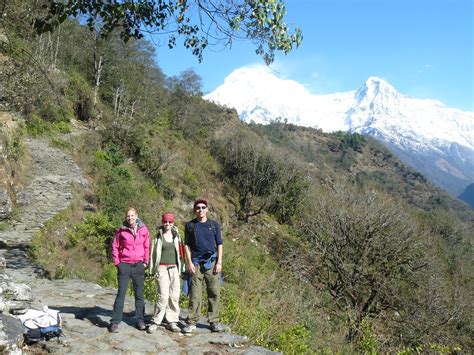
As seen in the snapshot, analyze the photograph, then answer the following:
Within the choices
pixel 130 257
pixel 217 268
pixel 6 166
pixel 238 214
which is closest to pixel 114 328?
pixel 130 257

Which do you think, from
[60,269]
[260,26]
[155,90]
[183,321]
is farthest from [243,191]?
[260,26]

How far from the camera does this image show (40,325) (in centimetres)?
467

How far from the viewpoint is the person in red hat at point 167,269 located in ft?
18.1

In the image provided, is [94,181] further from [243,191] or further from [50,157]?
[243,191]

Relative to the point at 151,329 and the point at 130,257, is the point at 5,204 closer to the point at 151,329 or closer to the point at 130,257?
the point at 130,257

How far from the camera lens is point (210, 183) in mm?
30922

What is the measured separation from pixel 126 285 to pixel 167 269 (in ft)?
1.89

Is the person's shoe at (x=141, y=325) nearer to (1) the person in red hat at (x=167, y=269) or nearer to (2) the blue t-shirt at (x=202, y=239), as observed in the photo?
(1) the person in red hat at (x=167, y=269)

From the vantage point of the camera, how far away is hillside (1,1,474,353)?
9234mm

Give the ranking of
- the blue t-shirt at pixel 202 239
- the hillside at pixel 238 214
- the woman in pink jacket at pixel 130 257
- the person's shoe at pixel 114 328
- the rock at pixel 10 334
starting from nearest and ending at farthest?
the rock at pixel 10 334 → the person's shoe at pixel 114 328 → the woman in pink jacket at pixel 130 257 → the blue t-shirt at pixel 202 239 → the hillside at pixel 238 214

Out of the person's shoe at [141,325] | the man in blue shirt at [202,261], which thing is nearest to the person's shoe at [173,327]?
the man in blue shirt at [202,261]

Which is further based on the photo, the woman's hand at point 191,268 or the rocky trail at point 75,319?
the woman's hand at point 191,268

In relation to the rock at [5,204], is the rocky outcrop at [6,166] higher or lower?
higher

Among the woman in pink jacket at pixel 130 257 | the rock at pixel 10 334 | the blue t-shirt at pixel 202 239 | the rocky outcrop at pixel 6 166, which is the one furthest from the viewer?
the rocky outcrop at pixel 6 166
